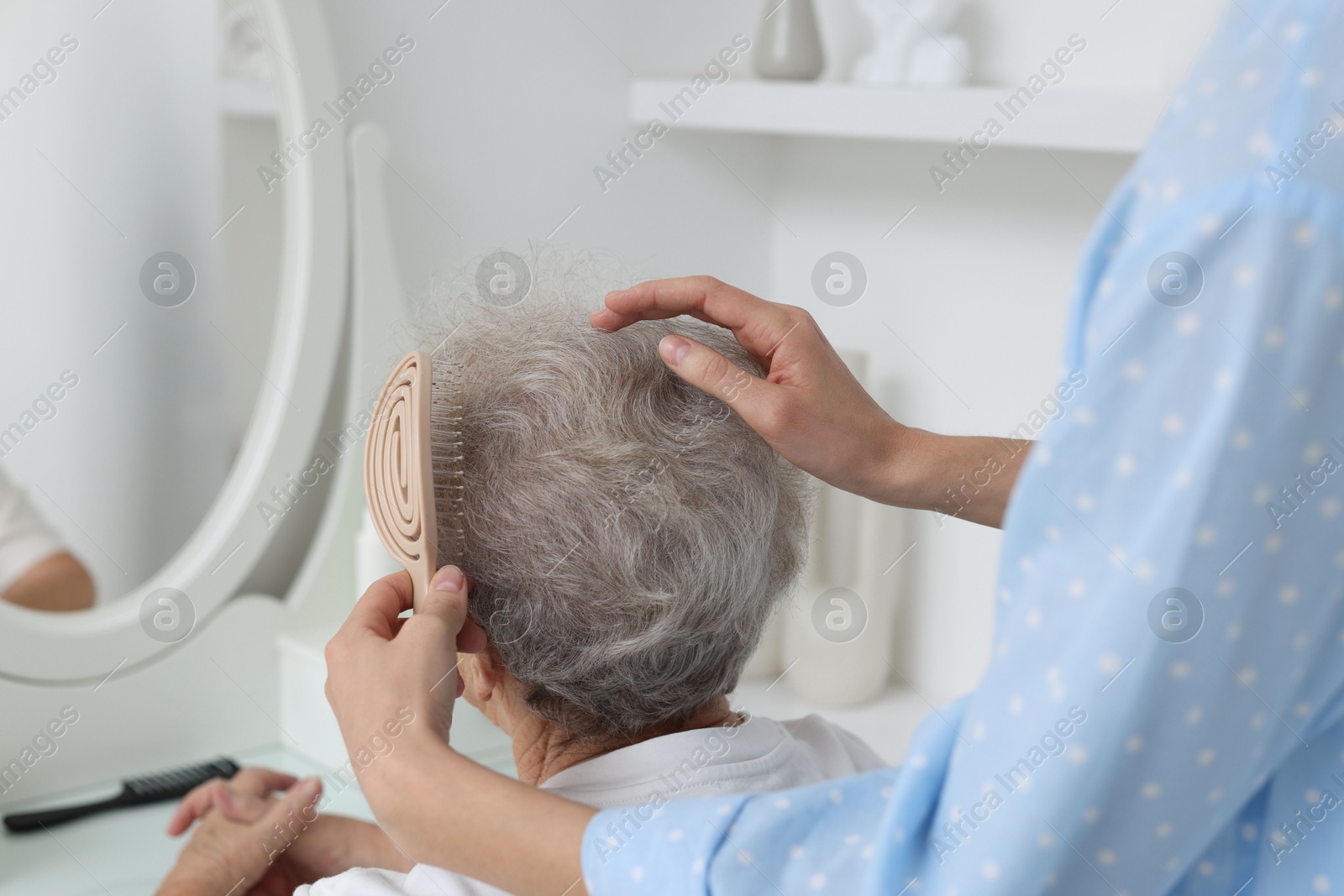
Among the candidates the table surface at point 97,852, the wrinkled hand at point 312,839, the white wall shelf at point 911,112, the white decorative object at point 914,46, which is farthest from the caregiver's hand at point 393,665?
the white decorative object at point 914,46

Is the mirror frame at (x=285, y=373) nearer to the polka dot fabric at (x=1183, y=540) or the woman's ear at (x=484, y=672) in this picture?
the woman's ear at (x=484, y=672)

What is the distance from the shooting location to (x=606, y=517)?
0.56 metres

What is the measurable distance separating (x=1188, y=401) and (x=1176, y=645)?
2.7 inches

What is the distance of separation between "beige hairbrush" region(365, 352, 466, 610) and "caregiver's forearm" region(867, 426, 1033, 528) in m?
0.24

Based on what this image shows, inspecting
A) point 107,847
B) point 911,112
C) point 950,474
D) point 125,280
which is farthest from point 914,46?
point 107,847

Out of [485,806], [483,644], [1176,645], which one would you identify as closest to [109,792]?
[483,644]

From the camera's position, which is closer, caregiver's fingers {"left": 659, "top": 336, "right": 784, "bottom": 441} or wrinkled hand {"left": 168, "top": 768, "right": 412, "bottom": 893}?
caregiver's fingers {"left": 659, "top": 336, "right": 784, "bottom": 441}

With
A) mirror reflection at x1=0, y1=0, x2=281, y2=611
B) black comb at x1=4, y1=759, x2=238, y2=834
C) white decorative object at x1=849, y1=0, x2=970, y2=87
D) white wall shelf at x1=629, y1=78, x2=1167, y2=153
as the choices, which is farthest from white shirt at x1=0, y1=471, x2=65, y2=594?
white decorative object at x1=849, y1=0, x2=970, y2=87

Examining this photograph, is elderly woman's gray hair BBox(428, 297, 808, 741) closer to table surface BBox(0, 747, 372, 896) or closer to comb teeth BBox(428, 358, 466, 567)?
comb teeth BBox(428, 358, 466, 567)

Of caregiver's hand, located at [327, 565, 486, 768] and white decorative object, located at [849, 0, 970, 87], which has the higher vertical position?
white decorative object, located at [849, 0, 970, 87]

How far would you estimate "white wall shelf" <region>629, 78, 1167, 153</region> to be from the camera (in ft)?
2.95

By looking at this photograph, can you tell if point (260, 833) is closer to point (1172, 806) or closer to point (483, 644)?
point (483, 644)

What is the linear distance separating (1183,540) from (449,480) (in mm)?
380

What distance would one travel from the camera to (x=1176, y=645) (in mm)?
311
